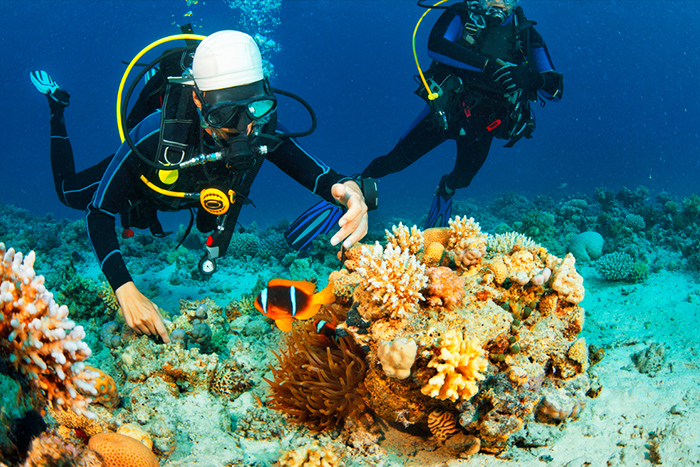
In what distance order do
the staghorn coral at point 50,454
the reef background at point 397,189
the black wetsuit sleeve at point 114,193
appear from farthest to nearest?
the black wetsuit sleeve at point 114,193, the reef background at point 397,189, the staghorn coral at point 50,454

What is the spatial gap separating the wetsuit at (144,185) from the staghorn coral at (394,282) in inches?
48.5

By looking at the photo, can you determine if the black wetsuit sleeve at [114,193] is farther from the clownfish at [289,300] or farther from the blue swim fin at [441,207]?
the blue swim fin at [441,207]

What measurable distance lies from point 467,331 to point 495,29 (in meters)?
6.65

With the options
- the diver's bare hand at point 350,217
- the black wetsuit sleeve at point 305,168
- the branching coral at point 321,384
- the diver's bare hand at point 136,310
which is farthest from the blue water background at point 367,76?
the diver's bare hand at point 136,310

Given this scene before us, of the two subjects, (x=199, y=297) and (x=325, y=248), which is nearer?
(x=199, y=297)

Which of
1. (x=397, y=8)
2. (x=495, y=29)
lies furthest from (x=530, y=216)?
(x=397, y=8)

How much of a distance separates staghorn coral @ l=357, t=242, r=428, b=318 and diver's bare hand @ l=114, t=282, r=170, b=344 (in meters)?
1.91

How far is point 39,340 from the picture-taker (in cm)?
147

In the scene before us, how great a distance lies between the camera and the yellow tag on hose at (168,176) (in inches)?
139

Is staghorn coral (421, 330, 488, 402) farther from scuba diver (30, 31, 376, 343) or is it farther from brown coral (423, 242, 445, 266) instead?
brown coral (423, 242, 445, 266)

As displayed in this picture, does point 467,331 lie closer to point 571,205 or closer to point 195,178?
point 195,178

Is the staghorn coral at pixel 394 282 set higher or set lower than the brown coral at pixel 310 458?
higher

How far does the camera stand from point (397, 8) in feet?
282

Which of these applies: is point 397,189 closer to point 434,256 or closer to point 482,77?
point 482,77
